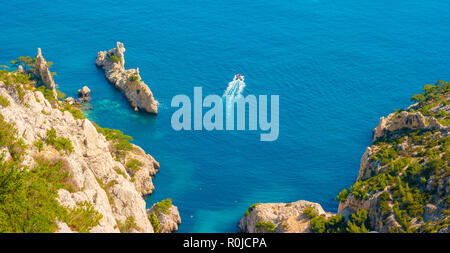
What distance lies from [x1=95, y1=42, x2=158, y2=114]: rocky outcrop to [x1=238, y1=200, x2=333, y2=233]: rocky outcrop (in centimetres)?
3714

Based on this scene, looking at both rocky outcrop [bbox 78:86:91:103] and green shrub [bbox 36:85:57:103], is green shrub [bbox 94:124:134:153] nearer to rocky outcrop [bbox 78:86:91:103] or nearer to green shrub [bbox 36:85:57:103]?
green shrub [bbox 36:85:57:103]

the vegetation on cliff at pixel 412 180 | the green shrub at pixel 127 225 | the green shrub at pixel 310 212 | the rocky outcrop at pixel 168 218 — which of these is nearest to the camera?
the green shrub at pixel 127 225

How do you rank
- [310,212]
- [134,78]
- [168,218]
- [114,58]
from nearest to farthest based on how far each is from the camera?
[310,212]
[168,218]
[134,78]
[114,58]

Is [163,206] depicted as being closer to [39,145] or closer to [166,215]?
[166,215]

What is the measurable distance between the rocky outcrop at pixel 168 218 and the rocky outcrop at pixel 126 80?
31788 mm

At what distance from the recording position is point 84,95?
112 m

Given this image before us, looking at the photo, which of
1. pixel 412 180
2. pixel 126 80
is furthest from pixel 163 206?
pixel 126 80

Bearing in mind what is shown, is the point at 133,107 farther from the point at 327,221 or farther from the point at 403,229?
the point at 403,229

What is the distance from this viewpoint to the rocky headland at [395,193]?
62406mm

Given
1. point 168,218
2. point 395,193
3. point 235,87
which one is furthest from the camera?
point 235,87

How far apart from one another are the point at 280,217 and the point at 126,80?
52.6 metres

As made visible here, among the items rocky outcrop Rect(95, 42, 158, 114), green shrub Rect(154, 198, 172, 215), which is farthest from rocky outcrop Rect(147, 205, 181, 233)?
rocky outcrop Rect(95, 42, 158, 114)

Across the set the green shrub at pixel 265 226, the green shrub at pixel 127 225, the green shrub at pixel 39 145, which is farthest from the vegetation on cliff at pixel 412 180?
the green shrub at pixel 39 145

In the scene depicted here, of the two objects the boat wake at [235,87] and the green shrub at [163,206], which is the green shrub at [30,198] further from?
the boat wake at [235,87]
